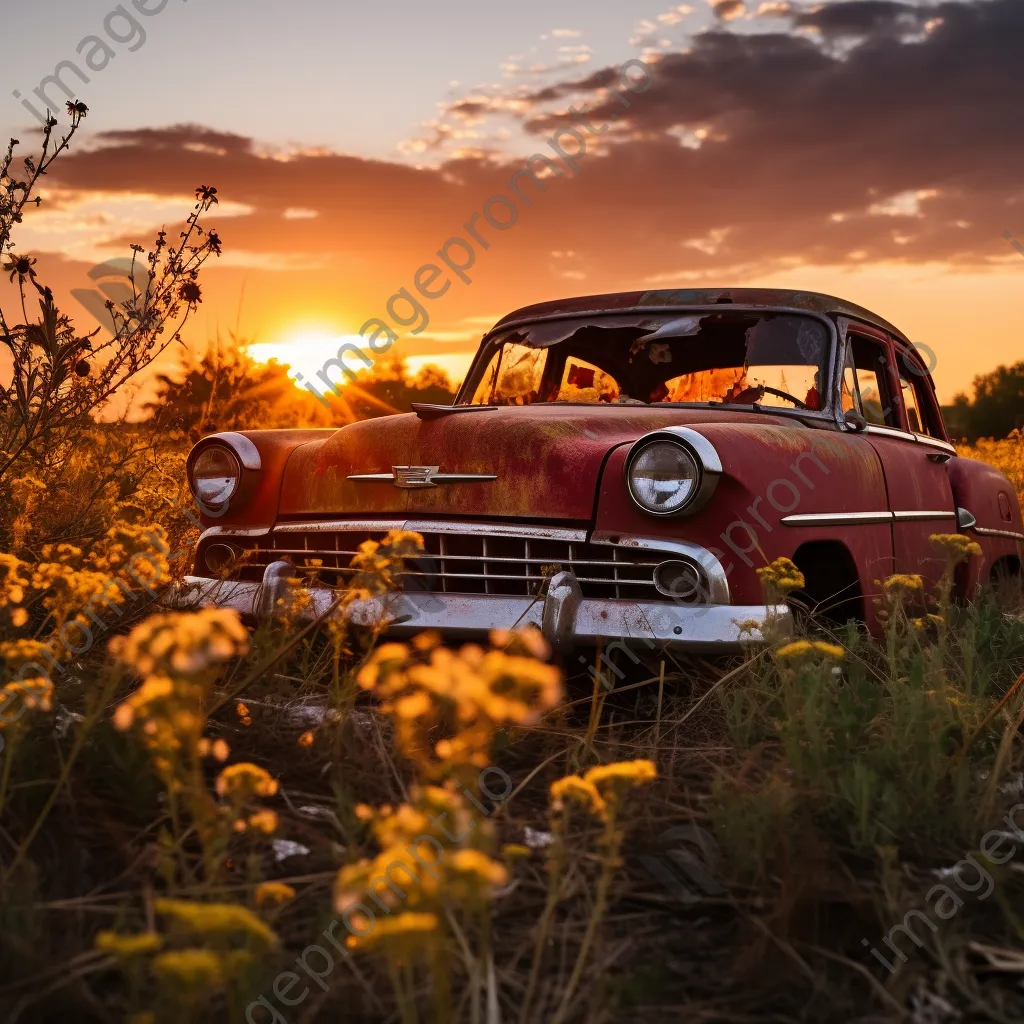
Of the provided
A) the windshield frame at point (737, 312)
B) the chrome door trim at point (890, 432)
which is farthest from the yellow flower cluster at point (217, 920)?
the chrome door trim at point (890, 432)

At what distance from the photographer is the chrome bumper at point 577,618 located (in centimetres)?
317

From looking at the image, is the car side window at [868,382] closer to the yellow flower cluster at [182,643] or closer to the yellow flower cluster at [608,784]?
the yellow flower cluster at [608,784]

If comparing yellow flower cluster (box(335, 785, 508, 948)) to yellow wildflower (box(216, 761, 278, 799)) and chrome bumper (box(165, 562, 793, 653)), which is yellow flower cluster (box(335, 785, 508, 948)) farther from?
chrome bumper (box(165, 562, 793, 653))

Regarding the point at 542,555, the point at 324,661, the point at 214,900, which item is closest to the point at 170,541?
the point at 324,661

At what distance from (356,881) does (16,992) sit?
0.69 m

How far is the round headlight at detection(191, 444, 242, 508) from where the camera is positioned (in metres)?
4.21

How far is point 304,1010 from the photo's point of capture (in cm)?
168

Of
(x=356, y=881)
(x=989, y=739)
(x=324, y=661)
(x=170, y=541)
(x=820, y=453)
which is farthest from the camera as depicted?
(x=170, y=541)

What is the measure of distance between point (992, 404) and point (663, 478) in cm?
3575

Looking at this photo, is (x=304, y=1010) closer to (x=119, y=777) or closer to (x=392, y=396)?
(x=119, y=777)

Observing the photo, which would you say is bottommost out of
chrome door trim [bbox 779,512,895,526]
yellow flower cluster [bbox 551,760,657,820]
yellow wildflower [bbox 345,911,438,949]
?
yellow wildflower [bbox 345,911,438,949]

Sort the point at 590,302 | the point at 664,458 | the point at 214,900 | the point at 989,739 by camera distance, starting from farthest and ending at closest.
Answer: the point at 590,302 → the point at 664,458 → the point at 989,739 → the point at 214,900

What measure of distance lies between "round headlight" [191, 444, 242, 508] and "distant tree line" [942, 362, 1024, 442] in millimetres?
32913

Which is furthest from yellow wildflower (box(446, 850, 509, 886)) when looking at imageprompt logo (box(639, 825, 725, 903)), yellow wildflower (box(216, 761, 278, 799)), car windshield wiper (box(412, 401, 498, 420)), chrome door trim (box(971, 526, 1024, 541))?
chrome door trim (box(971, 526, 1024, 541))
